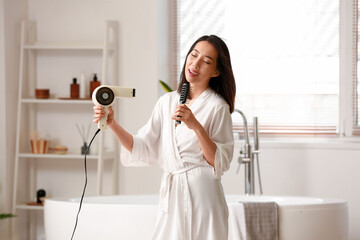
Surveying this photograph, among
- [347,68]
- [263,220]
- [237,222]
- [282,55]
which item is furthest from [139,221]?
[347,68]

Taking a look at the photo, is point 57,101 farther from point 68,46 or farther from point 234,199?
point 234,199

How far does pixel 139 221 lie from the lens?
3.16 meters

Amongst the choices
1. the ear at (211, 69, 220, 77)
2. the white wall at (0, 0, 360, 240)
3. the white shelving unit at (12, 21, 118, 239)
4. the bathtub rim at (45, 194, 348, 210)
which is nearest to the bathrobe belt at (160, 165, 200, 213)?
the ear at (211, 69, 220, 77)

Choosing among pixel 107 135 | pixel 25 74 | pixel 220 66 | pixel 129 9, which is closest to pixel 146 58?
pixel 129 9

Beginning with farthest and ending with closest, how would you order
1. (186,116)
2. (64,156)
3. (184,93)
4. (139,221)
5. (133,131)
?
(133,131)
(64,156)
(139,221)
(184,93)
(186,116)

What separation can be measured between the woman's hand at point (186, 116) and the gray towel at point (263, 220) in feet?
4.96

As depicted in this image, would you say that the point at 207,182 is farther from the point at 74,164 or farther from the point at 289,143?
the point at 74,164

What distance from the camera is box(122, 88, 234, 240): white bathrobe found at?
1.87 metres

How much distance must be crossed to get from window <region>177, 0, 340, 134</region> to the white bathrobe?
2.23 meters

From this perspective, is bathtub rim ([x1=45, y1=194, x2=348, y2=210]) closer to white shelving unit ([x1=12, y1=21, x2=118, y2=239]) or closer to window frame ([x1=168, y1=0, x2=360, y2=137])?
white shelving unit ([x1=12, y1=21, x2=118, y2=239])

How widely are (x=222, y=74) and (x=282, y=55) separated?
225 cm

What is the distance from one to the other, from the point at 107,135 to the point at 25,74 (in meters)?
0.74

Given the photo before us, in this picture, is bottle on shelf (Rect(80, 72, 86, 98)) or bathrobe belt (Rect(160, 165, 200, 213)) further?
bottle on shelf (Rect(80, 72, 86, 98))

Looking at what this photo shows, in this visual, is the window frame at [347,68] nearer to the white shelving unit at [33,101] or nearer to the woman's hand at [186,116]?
the white shelving unit at [33,101]
